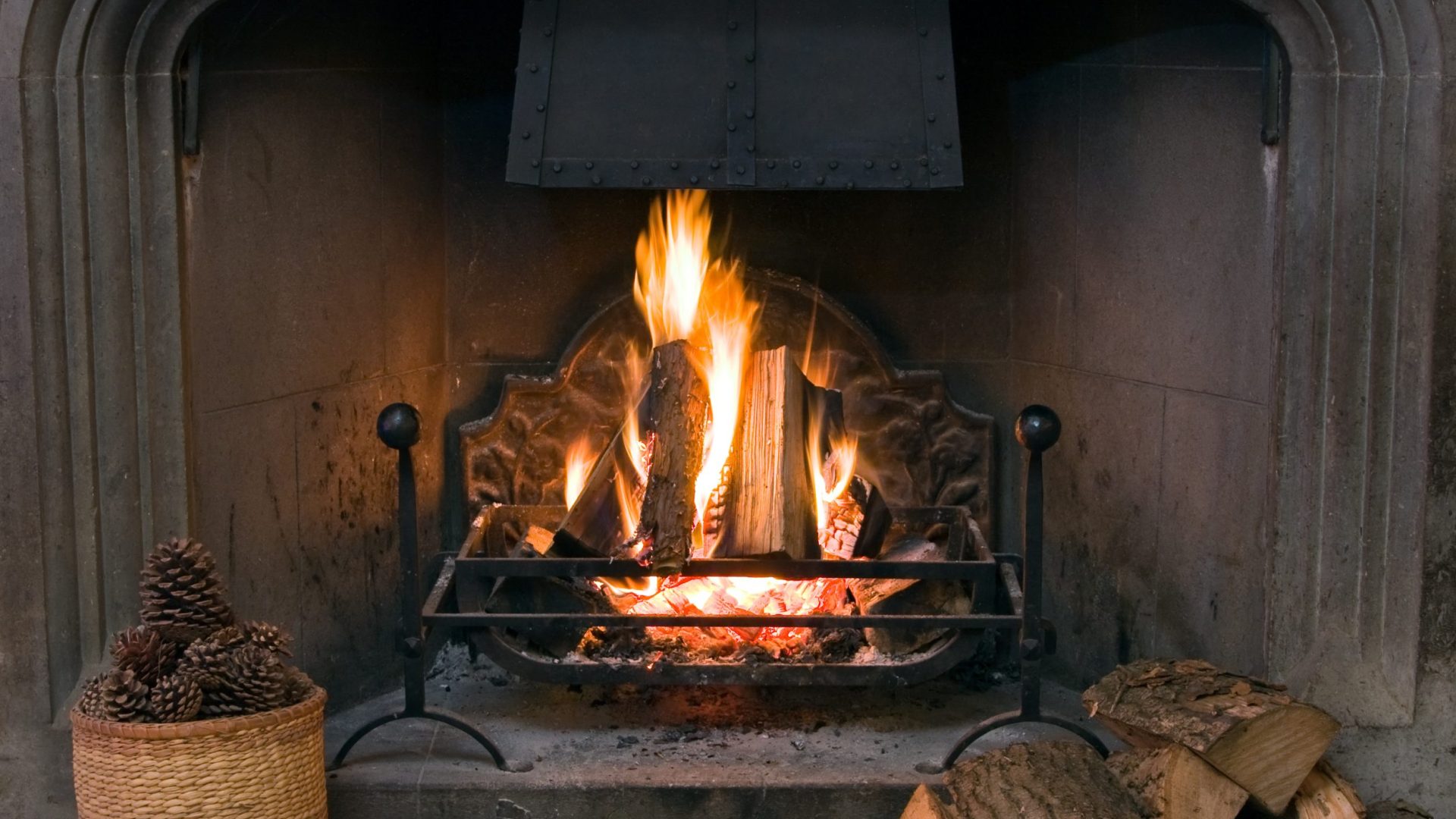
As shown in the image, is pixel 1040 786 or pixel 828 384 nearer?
pixel 1040 786

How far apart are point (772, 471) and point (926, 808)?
77 cm

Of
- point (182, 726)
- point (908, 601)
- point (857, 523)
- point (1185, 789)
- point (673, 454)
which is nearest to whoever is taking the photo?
point (182, 726)

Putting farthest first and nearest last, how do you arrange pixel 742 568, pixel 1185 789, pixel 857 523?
pixel 857 523, pixel 742 568, pixel 1185 789

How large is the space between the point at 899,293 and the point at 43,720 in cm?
190

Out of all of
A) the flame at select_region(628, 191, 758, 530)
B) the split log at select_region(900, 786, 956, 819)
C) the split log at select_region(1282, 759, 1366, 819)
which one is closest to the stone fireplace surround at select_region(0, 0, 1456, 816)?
the split log at select_region(1282, 759, 1366, 819)

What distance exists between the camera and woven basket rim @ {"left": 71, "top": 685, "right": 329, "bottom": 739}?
257cm

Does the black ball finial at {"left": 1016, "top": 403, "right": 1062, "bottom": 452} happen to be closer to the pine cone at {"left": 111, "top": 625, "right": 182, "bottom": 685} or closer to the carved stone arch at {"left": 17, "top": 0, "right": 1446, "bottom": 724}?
the carved stone arch at {"left": 17, "top": 0, "right": 1446, "bottom": 724}

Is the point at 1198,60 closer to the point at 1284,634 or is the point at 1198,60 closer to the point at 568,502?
the point at 1284,634

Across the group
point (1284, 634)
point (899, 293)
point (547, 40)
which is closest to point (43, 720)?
point (547, 40)

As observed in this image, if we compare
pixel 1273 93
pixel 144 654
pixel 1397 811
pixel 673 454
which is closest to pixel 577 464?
pixel 673 454

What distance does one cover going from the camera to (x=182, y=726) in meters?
2.58

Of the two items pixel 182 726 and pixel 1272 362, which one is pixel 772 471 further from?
pixel 182 726

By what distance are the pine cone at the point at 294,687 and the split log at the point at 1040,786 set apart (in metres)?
1.08

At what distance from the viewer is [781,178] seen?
307 centimetres
